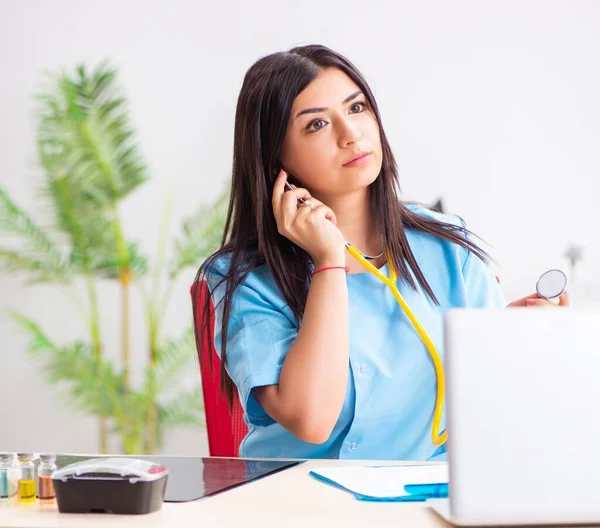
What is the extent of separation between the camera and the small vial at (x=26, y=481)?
0.95 m

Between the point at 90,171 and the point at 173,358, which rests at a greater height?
the point at 90,171

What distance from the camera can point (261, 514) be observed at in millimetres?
893

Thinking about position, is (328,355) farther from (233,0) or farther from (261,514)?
(233,0)

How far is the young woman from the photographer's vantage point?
1.40 metres

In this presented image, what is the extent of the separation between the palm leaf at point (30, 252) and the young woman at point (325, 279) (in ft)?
7.23

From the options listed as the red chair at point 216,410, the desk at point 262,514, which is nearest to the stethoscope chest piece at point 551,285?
the desk at point 262,514

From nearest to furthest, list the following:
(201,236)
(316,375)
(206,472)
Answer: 1. (206,472)
2. (316,375)
3. (201,236)

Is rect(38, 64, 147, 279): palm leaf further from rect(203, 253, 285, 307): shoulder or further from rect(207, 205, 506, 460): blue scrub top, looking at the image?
rect(207, 205, 506, 460): blue scrub top

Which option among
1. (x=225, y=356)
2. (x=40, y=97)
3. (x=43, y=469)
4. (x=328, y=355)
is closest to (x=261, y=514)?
(x=43, y=469)

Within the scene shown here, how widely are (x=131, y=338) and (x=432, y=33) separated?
2080mm

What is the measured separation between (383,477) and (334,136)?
28.6 inches

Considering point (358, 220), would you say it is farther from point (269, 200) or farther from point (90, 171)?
point (90, 171)

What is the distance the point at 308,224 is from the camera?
1529 millimetres

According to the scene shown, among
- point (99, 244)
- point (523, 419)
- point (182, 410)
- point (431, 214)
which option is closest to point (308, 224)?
point (431, 214)
